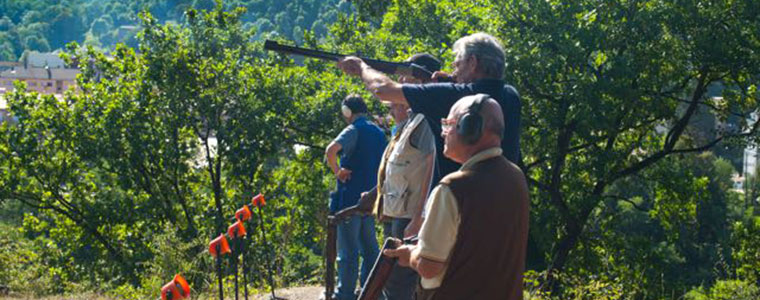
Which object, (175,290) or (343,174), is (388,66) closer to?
(343,174)

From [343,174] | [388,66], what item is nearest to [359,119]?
[343,174]

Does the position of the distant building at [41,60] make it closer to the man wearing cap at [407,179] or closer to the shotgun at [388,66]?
the shotgun at [388,66]

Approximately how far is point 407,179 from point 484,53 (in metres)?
1.17

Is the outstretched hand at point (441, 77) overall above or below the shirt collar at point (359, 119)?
below

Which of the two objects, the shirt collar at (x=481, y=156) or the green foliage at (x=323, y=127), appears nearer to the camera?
the shirt collar at (x=481, y=156)

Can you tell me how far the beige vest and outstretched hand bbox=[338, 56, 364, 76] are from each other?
16.9 inches

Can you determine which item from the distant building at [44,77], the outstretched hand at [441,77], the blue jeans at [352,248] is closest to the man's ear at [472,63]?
the outstretched hand at [441,77]

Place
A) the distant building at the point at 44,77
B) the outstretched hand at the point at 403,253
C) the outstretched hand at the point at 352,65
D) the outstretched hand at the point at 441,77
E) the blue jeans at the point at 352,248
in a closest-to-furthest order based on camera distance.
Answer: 1. the outstretched hand at the point at 403,253
2. the outstretched hand at the point at 441,77
3. the outstretched hand at the point at 352,65
4. the blue jeans at the point at 352,248
5. the distant building at the point at 44,77

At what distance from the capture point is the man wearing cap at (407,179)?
5.23 meters

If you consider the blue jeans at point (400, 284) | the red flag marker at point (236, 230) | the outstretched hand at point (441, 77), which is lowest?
the blue jeans at point (400, 284)

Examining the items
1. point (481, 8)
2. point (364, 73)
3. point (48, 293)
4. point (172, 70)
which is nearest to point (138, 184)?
point (172, 70)

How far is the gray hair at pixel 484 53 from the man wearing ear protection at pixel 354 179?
2.40 metres

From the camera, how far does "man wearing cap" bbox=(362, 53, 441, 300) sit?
206 inches

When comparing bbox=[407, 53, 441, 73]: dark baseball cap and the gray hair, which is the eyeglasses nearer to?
the gray hair
